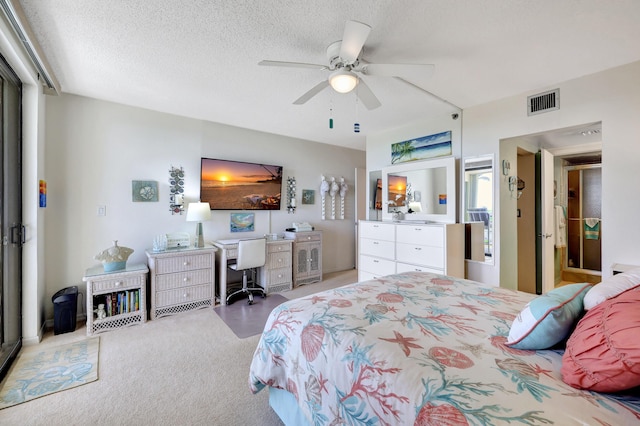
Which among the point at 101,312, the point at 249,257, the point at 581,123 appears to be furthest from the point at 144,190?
the point at 581,123

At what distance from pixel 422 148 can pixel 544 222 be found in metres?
1.82

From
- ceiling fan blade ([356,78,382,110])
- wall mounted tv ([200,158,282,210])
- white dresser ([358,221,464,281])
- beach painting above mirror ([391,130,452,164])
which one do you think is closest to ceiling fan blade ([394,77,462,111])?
beach painting above mirror ([391,130,452,164])

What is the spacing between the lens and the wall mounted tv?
387cm

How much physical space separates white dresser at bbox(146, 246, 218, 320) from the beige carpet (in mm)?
389

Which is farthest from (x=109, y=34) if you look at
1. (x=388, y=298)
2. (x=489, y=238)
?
(x=489, y=238)

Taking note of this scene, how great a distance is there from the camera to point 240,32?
1889 mm

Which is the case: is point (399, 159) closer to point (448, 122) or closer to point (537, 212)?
point (448, 122)

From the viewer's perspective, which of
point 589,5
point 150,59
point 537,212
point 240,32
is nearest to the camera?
point 589,5

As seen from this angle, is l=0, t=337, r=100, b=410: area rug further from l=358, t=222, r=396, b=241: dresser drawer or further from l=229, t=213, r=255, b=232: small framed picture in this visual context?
l=358, t=222, r=396, b=241: dresser drawer

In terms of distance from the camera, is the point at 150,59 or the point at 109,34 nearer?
the point at 109,34

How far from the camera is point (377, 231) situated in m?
3.79

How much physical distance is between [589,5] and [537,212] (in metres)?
2.83

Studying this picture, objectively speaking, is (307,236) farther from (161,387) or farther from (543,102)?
(543,102)

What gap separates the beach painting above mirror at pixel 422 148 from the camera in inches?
139
